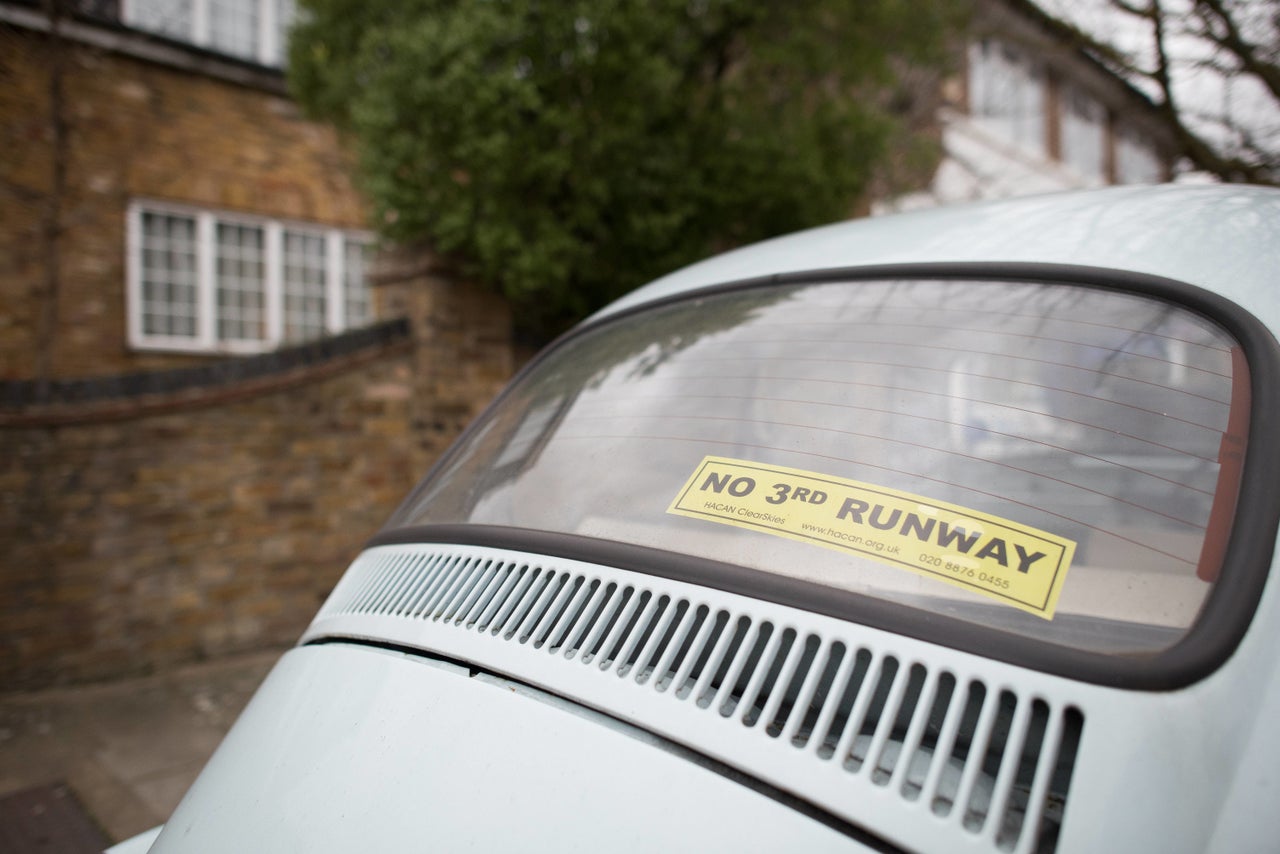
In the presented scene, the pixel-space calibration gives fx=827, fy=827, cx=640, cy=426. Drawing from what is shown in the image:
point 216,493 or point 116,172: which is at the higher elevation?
point 116,172

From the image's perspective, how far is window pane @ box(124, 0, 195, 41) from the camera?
30.4 feet

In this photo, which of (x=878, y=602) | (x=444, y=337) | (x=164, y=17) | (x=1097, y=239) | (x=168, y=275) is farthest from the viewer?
(x=168, y=275)

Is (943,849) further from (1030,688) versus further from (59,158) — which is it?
(59,158)

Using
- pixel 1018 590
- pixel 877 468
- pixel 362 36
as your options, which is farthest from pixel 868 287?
pixel 362 36

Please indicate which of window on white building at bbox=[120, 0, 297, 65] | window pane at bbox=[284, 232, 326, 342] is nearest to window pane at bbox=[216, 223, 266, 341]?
window pane at bbox=[284, 232, 326, 342]

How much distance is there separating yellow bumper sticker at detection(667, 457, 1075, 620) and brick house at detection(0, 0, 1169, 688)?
4758 mm

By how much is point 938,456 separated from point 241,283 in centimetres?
1045

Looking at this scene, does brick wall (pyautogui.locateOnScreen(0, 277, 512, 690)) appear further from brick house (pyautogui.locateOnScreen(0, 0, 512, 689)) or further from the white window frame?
the white window frame

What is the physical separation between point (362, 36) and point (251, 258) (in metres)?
4.78

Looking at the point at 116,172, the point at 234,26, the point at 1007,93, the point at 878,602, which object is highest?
the point at 234,26

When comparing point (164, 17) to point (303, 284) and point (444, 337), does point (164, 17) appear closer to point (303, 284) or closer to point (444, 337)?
point (303, 284)

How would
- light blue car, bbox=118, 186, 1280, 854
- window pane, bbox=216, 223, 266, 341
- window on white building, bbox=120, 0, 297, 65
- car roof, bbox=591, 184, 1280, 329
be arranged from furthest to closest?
window pane, bbox=216, 223, 266, 341
window on white building, bbox=120, 0, 297, 65
car roof, bbox=591, 184, 1280, 329
light blue car, bbox=118, 186, 1280, 854

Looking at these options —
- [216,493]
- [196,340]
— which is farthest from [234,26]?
[216,493]

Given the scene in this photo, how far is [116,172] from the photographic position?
912 centimetres
